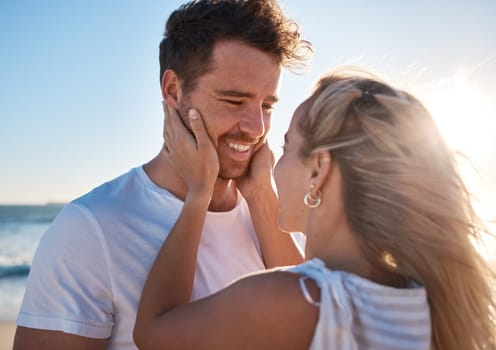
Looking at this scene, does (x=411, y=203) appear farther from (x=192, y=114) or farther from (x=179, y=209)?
(x=192, y=114)

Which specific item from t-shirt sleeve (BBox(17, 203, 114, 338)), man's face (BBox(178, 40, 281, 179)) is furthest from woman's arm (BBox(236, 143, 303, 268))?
t-shirt sleeve (BBox(17, 203, 114, 338))

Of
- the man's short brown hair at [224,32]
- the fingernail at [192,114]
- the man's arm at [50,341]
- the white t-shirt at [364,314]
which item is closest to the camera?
the white t-shirt at [364,314]

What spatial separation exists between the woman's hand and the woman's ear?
0.82 meters

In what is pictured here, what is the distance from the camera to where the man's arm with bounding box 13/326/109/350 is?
2.53 metres

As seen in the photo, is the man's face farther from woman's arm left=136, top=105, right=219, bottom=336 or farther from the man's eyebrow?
woman's arm left=136, top=105, right=219, bottom=336

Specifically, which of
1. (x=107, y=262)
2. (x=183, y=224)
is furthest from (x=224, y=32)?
(x=107, y=262)

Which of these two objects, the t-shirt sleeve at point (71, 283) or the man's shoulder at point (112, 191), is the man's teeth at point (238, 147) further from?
the t-shirt sleeve at point (71, 283)

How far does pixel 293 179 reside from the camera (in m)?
2.27

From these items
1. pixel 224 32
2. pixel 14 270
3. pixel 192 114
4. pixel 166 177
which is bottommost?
pixel 14 270

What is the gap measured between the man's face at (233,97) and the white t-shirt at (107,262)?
1.62 feet

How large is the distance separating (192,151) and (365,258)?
1.33 meters

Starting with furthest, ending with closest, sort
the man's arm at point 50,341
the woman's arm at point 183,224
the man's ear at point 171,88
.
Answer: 1. the man's ear at point 171,88
2. the man's arm at point 50,341
3. the woman's arm at point 183,224

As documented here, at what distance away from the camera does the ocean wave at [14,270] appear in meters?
Result: 19.0

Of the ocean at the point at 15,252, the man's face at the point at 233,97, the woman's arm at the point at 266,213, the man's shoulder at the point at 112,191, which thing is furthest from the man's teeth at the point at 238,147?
the ocean at the point at 15,252
